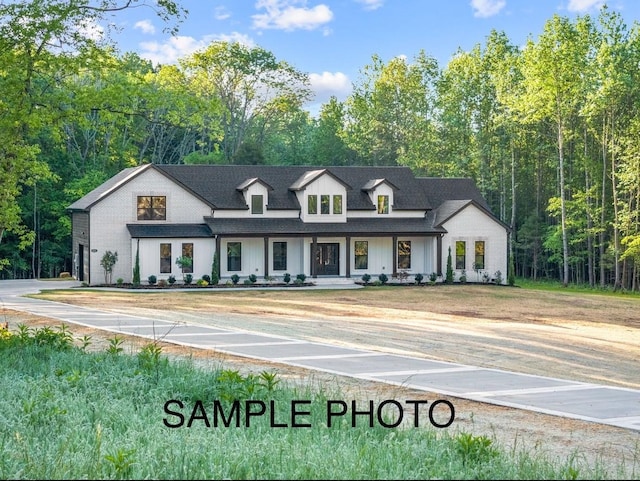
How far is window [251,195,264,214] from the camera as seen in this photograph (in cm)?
4422

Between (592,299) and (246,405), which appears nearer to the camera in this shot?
(246,405)

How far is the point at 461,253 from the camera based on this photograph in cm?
4575

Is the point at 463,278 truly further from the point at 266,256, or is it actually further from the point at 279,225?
the point at 266,256

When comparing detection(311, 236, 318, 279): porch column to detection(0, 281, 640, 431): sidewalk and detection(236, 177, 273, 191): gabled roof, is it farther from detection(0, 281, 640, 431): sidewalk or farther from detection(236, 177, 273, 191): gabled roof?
detection(0, 281, 640, 431): sidewalk

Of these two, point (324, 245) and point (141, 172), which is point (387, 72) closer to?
point (324, 245)

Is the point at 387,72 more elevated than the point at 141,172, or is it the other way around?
the point at 387,72

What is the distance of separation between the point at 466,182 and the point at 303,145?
33.2 meters

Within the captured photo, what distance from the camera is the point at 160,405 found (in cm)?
1015

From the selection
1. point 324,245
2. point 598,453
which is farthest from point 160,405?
point 324,245

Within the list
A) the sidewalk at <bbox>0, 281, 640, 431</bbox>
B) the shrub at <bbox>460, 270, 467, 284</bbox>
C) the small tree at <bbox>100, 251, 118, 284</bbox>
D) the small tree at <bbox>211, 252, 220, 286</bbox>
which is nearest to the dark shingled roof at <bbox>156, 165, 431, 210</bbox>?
the small tree at <bbox>211, 252, 220, 286</bbox>

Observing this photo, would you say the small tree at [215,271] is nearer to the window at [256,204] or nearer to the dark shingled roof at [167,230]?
the dark shingled roof at [167,230]

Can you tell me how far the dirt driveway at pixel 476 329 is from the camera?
10383mm

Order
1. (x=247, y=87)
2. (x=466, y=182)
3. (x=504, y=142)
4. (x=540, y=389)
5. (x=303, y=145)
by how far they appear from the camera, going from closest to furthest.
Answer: (x=540, y=389), (x=466, y=182), (x=504, y=142), (x=247, y=87), (x=303, y=145)

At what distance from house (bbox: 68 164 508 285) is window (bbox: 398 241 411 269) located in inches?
2.2
